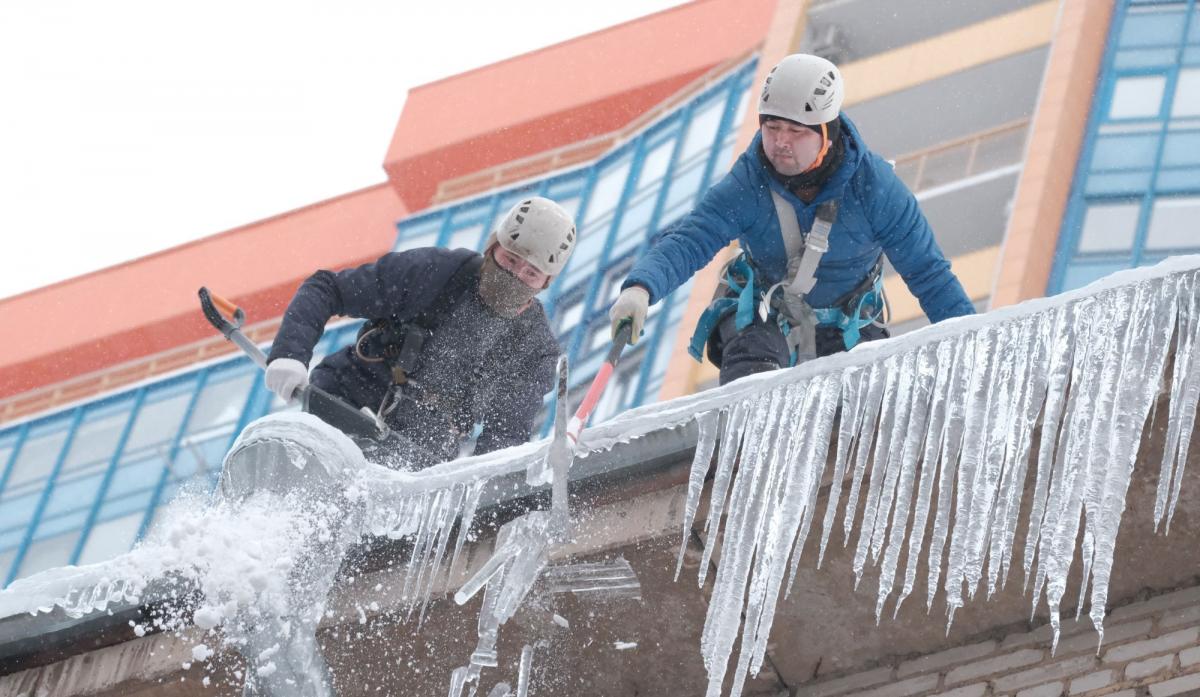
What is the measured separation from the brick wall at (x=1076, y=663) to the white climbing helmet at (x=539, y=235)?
1974 millimetres

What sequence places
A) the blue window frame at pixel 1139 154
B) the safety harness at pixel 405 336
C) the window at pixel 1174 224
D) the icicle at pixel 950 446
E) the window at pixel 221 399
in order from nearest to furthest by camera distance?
the icicle at pixel 950 446, the safety harness at pixel 405 336, the window at pixel 1174 224, the blue window frame at pixel 1139 154, the window at pixel 221 399

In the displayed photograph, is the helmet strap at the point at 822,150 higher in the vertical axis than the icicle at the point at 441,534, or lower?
higher

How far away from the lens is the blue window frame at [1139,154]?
17.0 metres

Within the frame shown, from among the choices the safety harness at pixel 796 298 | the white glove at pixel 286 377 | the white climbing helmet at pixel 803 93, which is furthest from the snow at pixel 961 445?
the white glove at pixel 286 377

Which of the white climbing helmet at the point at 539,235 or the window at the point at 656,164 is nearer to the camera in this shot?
the white climbing helmet at the point at 539,235

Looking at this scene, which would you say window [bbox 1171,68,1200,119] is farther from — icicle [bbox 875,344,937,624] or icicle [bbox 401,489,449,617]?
icicle [bbox 401,489,449,617]

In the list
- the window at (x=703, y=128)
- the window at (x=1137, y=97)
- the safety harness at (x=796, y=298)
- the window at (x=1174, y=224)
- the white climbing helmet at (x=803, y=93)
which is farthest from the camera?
the window at (x=703, y=128)

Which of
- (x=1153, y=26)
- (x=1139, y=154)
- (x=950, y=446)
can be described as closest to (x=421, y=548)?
(x=950, y=446)

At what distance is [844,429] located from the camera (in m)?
4.29

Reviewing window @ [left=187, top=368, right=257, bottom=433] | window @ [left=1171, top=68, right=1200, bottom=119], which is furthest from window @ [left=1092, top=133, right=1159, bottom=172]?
window @ [left=187, top=368, right=257, bottom=433]

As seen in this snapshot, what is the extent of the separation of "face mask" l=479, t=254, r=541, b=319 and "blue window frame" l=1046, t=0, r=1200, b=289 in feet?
38.0

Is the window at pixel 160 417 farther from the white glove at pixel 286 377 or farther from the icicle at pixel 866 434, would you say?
the icicle at pixel 866 434

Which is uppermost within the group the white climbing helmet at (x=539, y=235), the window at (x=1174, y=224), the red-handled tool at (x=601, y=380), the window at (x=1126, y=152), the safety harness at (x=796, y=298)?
the window at (x=1126, y=152)

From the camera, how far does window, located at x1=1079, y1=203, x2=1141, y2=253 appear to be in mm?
17078
